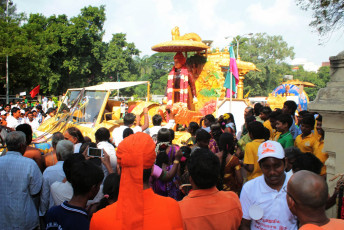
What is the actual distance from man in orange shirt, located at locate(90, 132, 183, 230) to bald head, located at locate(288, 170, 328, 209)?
27.9 inches

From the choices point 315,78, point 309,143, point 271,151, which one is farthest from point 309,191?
point 315,78

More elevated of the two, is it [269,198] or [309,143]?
[309,143]

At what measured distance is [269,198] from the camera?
245cm

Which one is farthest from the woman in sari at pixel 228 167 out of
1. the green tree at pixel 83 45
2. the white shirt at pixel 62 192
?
the green tree at pixel 83 45

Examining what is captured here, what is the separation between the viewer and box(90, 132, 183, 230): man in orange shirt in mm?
1813

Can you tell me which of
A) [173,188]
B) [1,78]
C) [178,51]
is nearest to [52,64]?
[1,78]

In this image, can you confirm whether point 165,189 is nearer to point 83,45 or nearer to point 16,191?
point 16,191

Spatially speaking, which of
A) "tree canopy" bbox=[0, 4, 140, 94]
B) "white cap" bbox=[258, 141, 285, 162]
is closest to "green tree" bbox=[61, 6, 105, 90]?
"tree canopy" bbox=[0, 4, 140, 94]

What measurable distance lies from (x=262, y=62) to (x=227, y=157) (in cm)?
4749

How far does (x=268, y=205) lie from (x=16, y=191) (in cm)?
236

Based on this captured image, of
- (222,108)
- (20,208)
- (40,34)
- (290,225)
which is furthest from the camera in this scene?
(40,34)

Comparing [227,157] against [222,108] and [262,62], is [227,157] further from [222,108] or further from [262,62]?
[262,62]

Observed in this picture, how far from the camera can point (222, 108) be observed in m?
11.3

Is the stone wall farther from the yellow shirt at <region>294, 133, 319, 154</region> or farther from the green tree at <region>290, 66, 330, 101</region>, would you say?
the green tree at <region>290, 66, 330, 101</region>
